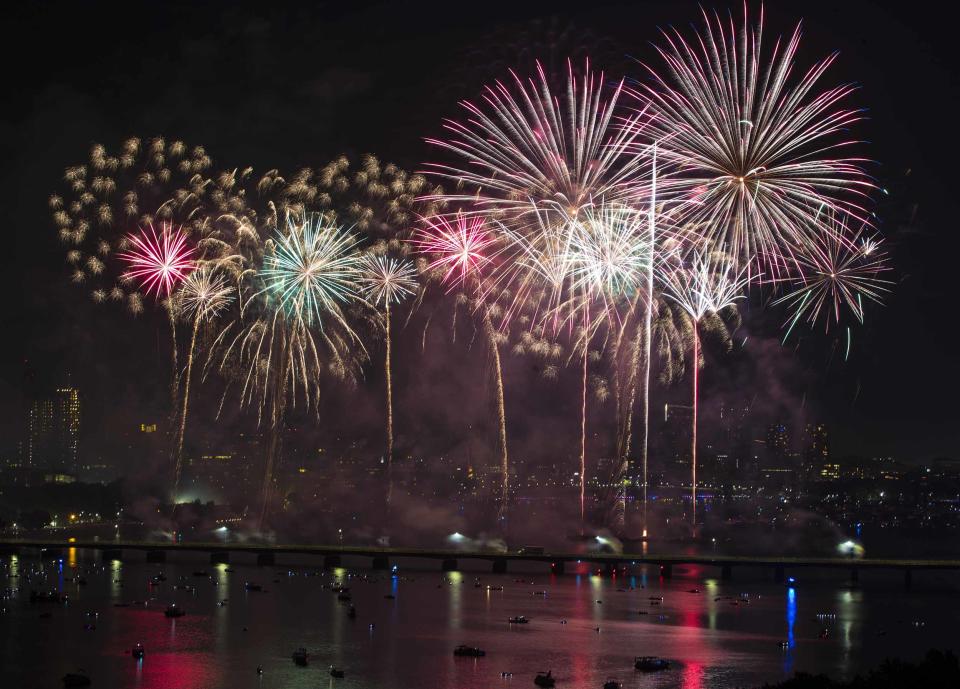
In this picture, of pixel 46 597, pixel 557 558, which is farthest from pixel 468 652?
pixel 46 597

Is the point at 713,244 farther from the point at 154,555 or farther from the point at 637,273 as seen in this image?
the point at 154,555

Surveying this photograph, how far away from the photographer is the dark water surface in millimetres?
42438

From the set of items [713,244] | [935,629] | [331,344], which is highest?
[713,244]

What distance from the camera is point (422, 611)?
57.8m

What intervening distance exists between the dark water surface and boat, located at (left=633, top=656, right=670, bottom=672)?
19.1 inches

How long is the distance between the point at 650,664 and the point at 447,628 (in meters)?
11.8

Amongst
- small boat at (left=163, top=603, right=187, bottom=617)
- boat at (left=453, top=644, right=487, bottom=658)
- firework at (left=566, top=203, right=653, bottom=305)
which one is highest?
firework at (left=566, top=203, right=653, bottom=305)

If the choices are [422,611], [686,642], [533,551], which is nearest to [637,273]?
[686,642]

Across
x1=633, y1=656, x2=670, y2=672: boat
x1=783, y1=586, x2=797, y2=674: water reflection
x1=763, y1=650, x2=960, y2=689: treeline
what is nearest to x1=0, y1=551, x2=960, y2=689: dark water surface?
x1=783, y1=586, x2=797, y2=674: water reflection

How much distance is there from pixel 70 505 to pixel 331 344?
81.9 m

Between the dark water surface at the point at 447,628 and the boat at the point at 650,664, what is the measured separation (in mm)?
486

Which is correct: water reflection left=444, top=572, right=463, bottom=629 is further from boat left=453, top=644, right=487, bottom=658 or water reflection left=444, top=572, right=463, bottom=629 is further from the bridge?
boat left=453, top=644, right=487, bottom=658

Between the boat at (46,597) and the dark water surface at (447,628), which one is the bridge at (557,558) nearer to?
the dark water surface at (447,628)

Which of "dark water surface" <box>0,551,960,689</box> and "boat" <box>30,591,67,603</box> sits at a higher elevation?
"boat" <box>30,591,67,603</box>
